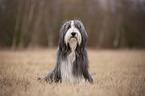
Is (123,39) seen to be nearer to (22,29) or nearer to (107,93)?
Result: (22,29)

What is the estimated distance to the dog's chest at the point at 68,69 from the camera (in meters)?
3.45

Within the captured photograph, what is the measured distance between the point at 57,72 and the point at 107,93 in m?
1.25

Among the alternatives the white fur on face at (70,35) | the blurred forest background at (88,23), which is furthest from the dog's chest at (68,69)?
the blurred forest background at (88,23)

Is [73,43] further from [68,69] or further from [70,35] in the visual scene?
[68,69]

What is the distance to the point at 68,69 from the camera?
136 inches

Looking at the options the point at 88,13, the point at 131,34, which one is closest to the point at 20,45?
the point at 88,13

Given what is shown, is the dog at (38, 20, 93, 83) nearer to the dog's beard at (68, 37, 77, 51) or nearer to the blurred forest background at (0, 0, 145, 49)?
the dog's beard at (68, 37, 77, 51)

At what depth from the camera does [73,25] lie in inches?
134

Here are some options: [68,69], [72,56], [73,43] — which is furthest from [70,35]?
[68,69]

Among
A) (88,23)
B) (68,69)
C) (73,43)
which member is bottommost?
(68,69)

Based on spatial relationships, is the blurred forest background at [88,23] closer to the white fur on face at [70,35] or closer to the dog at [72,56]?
the dog at [72,56]

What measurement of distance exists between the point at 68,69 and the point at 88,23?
54.4 feet

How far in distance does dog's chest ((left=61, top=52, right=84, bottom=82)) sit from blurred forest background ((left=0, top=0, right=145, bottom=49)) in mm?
11836

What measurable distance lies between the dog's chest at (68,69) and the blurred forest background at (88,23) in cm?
1184
